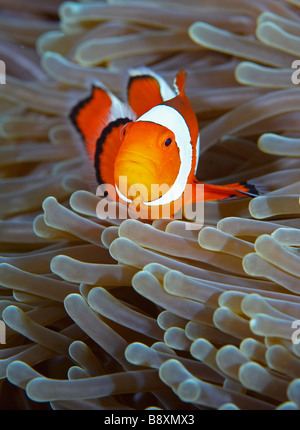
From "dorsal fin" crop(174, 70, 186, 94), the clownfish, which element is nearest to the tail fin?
the clownfish

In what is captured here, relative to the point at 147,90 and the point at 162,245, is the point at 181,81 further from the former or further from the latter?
the point at 162,245

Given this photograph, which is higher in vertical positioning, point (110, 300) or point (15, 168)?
point (15, 168)

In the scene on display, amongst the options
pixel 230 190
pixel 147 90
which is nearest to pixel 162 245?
pixel 230 190

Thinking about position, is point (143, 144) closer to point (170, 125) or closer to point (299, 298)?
point (170, 125)

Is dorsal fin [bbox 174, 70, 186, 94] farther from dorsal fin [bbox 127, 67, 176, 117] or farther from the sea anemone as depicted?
the sea anemone

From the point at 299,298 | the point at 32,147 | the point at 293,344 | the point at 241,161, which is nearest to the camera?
the point at 293,344
